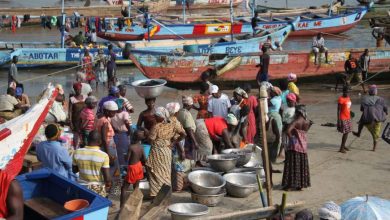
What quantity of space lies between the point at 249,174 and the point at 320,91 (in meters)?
10.3

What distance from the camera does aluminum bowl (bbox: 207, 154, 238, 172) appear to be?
28.0 feet

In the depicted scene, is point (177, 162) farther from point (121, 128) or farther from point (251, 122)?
point (251, 122)

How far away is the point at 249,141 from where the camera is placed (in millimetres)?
9688

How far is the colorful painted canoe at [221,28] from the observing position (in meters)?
27.1

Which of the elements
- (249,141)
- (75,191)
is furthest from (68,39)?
(75,191)

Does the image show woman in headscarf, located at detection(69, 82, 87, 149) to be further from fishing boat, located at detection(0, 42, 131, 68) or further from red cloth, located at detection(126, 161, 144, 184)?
fishing boat, located at detection(0, 42, 131, 68)

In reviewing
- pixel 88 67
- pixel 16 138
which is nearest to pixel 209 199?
pixel 16 138

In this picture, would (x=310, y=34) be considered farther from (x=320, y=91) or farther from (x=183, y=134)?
(x=183, y=134)

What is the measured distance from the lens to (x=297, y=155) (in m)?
8.41

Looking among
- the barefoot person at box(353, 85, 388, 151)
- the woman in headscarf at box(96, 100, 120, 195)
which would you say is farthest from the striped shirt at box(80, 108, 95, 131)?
the barefoot person at box(353, 85, 388, 151)

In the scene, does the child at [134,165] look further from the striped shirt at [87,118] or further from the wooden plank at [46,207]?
the striped shirt at [87,118]

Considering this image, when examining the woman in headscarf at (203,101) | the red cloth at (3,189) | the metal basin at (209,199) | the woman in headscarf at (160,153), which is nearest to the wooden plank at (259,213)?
the metal basin at (209,199)

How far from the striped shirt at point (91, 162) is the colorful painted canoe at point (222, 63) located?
11075 mm

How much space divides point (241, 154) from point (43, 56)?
49.3 feet
